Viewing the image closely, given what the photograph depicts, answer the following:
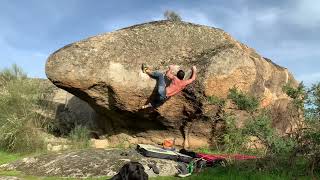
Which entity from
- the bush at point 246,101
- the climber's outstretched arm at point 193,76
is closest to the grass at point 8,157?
the climber's outstretched arm at point 193,76

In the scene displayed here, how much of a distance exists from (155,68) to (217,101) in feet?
8.37

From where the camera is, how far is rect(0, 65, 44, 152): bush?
17484 millimetres

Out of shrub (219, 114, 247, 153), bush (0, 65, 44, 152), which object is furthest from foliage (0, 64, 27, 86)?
shrub (219, 114, 247, 153)

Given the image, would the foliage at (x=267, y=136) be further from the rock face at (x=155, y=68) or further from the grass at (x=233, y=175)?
the rock face at (x=155, y=68)

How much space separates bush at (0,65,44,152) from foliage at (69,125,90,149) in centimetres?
103

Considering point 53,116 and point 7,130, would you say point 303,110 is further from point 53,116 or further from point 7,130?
point 53,116

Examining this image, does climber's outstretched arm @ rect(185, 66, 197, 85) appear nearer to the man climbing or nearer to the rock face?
the man climbing

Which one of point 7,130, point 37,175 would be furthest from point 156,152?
point 7,130

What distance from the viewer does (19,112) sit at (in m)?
18.9

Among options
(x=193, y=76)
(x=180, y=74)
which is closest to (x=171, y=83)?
(x=180, y=74)

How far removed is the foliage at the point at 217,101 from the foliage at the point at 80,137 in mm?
4256

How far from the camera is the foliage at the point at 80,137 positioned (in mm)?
17453

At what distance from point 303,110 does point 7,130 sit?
10.7 m

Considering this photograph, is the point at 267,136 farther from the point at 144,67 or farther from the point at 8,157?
the point at 8,157
